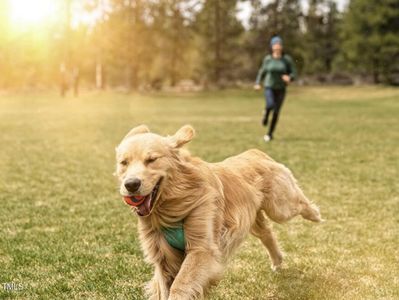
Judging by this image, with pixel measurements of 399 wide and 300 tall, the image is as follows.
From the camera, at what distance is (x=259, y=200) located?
4.86 meters

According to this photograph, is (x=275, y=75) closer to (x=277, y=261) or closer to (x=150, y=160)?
(x=277, y=261)

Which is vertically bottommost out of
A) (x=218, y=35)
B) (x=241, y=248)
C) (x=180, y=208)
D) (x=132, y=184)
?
(x=241, y=248)

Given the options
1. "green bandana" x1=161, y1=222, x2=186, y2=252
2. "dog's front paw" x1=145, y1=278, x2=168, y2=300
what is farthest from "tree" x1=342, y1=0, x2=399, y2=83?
"green bandana" x1=161, y1=222, x2=186, y2=252

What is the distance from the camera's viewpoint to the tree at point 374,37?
2527 inches

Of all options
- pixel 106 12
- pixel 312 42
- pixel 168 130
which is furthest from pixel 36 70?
pixel 168 130

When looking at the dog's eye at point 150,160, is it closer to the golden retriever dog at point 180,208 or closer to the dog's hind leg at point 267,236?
the golden retriever dog at point 180,208

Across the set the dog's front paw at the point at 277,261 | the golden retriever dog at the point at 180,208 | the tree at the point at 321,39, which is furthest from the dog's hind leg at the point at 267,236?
the tree at the point at 321,39

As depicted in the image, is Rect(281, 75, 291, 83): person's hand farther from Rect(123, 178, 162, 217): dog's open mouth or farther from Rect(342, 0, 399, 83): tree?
Rect(342, 0, 399, 83): tree

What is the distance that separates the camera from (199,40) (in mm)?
74000

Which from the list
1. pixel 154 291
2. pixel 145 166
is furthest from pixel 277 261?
pixel 145 166

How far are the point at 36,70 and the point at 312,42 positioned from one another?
51002mm

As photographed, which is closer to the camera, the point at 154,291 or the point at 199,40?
the point at 154,291

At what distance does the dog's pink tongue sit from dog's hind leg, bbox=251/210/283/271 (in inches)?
69.0

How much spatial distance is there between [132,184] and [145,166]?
0.27 metres
